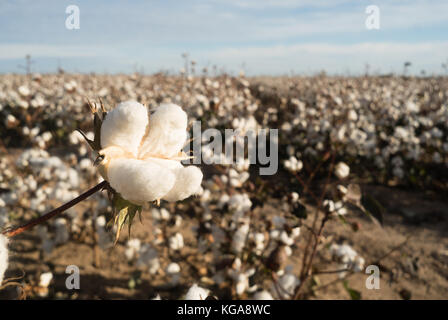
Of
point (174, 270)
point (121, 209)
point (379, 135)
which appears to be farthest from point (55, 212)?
point (379, 135)

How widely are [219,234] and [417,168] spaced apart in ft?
11.0

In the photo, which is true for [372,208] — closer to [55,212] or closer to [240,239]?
[240,239]

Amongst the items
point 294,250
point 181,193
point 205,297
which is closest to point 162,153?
point 181,193

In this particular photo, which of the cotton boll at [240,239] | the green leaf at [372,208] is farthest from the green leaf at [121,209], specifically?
the cotton boll at [240,239]

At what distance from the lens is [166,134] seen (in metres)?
0.72

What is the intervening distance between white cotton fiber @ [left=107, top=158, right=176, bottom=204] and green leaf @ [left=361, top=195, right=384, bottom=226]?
1.14 m

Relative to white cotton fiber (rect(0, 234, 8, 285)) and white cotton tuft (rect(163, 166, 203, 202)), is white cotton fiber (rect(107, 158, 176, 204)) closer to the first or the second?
white cotton tuft (rect(163, 166, 203, 202))

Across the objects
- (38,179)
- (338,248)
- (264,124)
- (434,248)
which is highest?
(264,124)

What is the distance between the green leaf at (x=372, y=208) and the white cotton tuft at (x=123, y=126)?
45.8 inches

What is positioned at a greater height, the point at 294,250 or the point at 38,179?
the point at 38,179

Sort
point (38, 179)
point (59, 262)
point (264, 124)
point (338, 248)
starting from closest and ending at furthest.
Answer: point (338, 248)
point (59, 262)
point (38, 179)
point (264, 124)

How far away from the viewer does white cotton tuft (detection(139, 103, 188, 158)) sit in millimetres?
718

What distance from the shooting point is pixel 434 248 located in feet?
11.6
